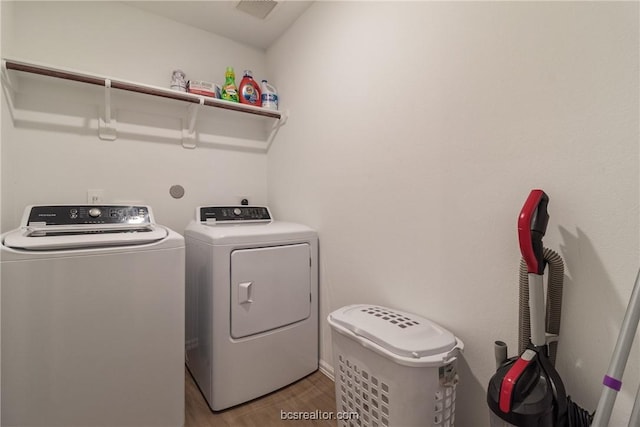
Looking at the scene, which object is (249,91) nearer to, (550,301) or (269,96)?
(269,96)

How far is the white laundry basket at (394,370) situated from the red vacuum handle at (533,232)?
430 mm

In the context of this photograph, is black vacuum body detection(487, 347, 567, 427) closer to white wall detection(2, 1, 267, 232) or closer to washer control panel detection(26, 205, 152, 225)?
washer control panel detection(26, 205, 152, 225)

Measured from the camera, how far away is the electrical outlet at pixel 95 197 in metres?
1.86

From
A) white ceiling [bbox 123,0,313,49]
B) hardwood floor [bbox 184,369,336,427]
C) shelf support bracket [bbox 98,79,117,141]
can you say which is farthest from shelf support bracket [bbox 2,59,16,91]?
hardwood floor [bbox 184,369,336,427]

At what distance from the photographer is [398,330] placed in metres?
Result: 1.12

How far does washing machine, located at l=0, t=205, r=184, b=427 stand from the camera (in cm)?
106

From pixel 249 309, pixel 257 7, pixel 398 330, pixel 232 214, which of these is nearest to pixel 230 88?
pixel 257 7

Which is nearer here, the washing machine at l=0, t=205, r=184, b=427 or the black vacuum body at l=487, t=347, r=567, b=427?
the black vacuum body at l=487, t=347, r=567, b=427

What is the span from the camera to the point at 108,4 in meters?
1.93

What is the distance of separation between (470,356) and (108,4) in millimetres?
2942

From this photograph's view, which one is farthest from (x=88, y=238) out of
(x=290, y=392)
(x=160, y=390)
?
(x=290, y=392)

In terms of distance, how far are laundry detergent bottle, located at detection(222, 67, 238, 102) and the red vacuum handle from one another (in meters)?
2.07

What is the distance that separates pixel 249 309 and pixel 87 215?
3.33 feet

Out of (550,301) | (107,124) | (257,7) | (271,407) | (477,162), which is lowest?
(271,407)
